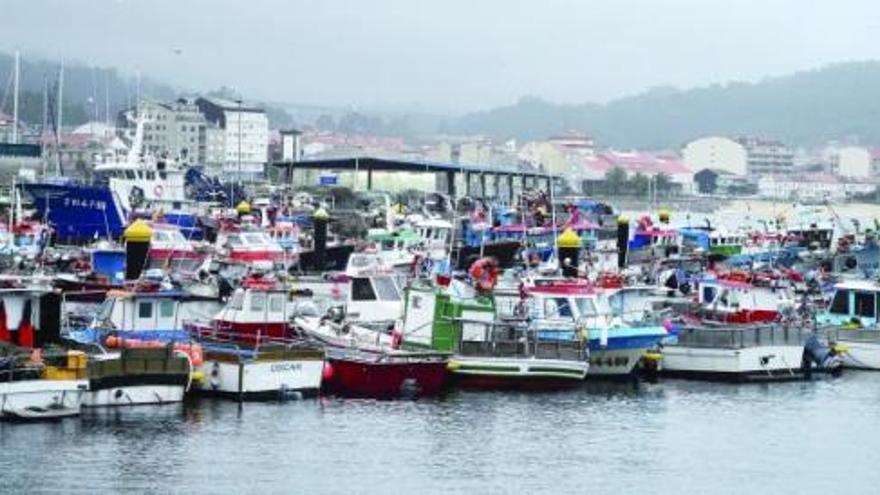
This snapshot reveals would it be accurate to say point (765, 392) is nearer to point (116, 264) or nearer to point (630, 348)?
point (630, 348)

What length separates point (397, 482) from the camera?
2286 centimetres

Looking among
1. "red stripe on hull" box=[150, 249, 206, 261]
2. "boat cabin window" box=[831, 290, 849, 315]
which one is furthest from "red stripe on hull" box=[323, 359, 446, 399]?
"red stripe on hull" box=[150, 249, 206, 261]

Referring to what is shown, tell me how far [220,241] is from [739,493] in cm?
2798

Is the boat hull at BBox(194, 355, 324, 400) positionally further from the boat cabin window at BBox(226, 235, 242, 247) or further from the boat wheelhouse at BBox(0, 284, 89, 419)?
the boat cabin window at BBox(226, 235, 242, 247)

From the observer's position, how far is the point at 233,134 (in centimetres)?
15438

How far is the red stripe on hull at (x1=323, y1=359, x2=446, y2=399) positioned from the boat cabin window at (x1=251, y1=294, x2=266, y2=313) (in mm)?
1816

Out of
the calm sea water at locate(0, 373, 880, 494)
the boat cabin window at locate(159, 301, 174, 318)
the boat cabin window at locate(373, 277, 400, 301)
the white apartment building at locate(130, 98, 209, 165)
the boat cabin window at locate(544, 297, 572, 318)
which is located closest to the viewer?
the calm sea water at locate(0, 373, 880, 494)

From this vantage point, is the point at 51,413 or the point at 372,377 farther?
the point at 372,377

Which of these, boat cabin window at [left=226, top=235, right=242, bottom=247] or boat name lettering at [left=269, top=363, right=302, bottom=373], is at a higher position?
boat cabin window at [left=226, top=235, right=242, bottom=247]

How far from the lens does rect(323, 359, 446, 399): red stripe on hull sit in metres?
28.9

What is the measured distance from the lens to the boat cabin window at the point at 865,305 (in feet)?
121

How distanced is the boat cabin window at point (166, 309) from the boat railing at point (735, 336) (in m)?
10.5

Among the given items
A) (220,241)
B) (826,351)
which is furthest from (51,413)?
(220,241)

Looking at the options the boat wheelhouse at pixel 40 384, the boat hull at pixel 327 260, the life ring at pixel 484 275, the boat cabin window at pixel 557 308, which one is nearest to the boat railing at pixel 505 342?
the life ring at pixel 484 275
